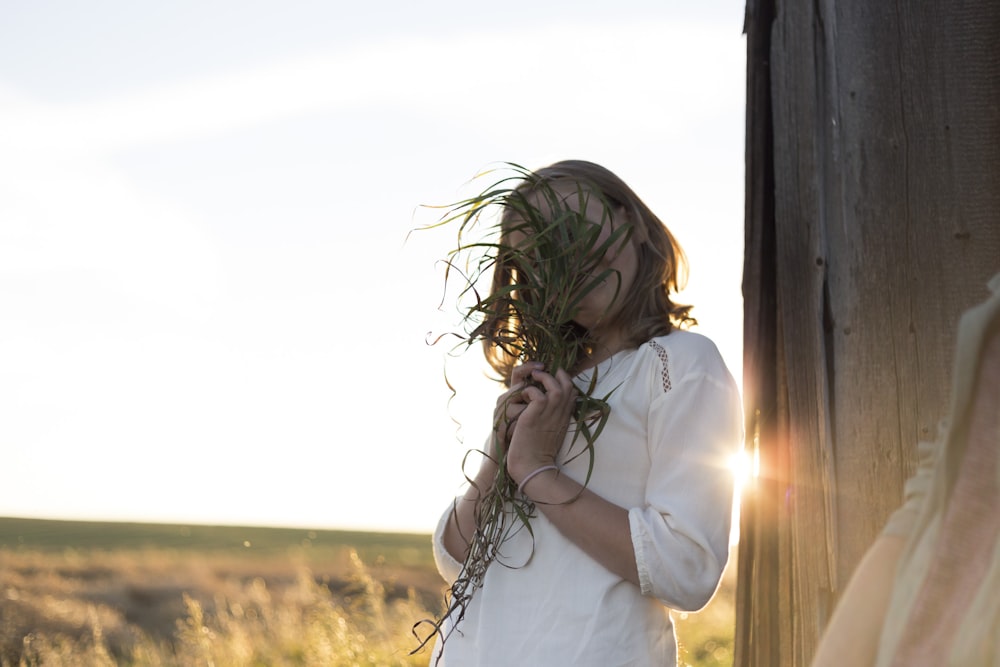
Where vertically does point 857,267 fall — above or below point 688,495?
above

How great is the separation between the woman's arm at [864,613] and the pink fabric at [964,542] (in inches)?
2.9

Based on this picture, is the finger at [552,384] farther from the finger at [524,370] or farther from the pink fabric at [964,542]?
the pink fabric at [964,542]

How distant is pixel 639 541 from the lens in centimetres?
194

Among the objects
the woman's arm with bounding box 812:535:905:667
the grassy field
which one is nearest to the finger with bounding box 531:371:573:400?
the grassy field

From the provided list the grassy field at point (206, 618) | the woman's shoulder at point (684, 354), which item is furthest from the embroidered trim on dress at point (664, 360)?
the grassy field at point (206, 618)

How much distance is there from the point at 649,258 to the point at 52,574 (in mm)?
21476

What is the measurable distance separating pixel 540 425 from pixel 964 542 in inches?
52.7

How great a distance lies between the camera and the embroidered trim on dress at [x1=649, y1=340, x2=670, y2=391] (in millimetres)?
2068

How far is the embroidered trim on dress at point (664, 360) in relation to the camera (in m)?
2.07

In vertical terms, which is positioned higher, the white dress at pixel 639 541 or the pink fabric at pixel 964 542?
the pink fabric at pixel 964 542

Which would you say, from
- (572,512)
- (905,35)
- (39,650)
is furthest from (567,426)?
(39,650)

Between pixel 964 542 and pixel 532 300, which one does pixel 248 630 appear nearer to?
pixel 532 300

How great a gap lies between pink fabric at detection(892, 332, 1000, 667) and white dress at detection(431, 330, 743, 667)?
1166 mm

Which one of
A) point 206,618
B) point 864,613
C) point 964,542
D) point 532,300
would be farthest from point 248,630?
point 964,542
